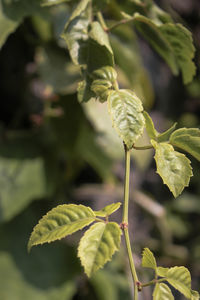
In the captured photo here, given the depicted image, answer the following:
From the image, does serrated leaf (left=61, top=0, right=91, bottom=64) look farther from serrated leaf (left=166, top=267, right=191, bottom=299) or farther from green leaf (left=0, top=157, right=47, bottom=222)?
green leaf (left=0, top=157, right=47, bottom=222)

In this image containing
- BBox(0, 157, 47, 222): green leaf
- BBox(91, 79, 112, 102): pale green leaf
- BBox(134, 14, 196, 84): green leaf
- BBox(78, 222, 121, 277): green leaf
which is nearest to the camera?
BBox(78, 222, 121, 277): green leaf

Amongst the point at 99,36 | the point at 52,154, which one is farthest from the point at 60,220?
the point at 52,154

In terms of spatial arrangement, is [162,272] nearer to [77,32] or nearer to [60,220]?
[60,220]

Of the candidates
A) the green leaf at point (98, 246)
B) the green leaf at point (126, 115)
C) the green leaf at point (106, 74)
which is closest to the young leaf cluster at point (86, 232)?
the green leaf at point (98, 246)

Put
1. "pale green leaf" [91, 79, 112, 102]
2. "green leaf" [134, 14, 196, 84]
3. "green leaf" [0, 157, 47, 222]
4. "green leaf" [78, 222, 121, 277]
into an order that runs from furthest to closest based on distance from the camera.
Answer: "green leaf" [0, 157, 47, 222] → "green leaf" [134, 14, 196, 84] → "pale green leaf" [91, 79, 112, 102] → "green leaf" [78, 222, 121, 277]

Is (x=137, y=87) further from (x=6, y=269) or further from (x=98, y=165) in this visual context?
(x=6, y=269)

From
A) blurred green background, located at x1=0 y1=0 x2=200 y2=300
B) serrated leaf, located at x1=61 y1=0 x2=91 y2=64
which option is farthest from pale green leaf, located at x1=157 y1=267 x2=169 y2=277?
blurred green background, located at x1=0 y1=0 x2=200 y2=300
